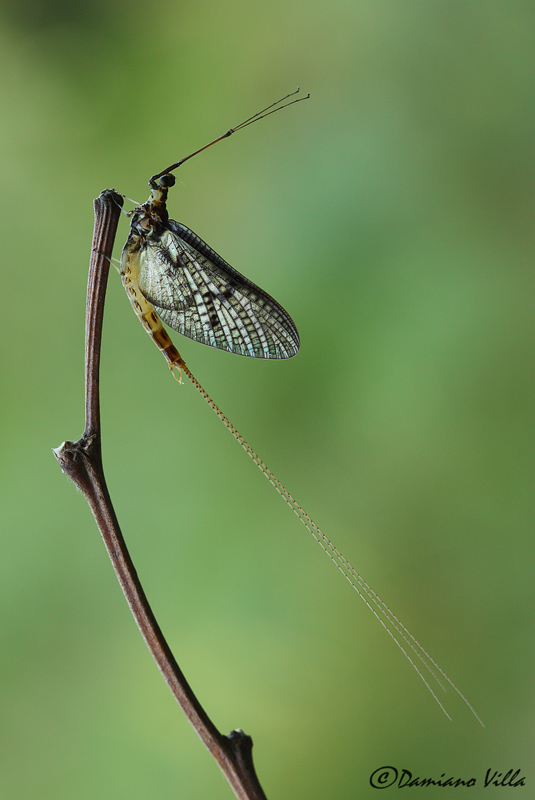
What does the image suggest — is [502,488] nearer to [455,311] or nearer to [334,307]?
[455,311]

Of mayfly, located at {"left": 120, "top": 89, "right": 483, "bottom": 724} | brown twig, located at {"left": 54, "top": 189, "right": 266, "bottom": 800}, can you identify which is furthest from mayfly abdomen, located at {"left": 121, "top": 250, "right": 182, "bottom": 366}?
brown twig, located at {"left": 54, "top": 189, "right": 266, "bottom": 800}

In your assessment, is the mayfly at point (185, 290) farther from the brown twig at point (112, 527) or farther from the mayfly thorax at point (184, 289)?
the brown twig at point (112, 527)

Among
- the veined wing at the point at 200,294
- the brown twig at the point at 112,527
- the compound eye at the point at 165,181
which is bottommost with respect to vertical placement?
the brown twig at the point at 112,527

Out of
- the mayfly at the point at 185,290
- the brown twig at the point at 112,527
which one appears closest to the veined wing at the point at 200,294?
the mayfly at the point at 185,290

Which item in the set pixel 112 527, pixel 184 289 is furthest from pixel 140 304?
pixel 112 527

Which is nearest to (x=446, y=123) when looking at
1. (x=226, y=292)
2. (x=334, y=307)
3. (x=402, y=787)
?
(x=334, y=307)

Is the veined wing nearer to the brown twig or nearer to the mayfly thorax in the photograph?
the mayfly thorax

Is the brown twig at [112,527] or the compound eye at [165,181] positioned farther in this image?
the compound eye at [165,181]

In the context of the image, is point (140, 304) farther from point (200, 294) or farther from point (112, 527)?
point (112, 527)
